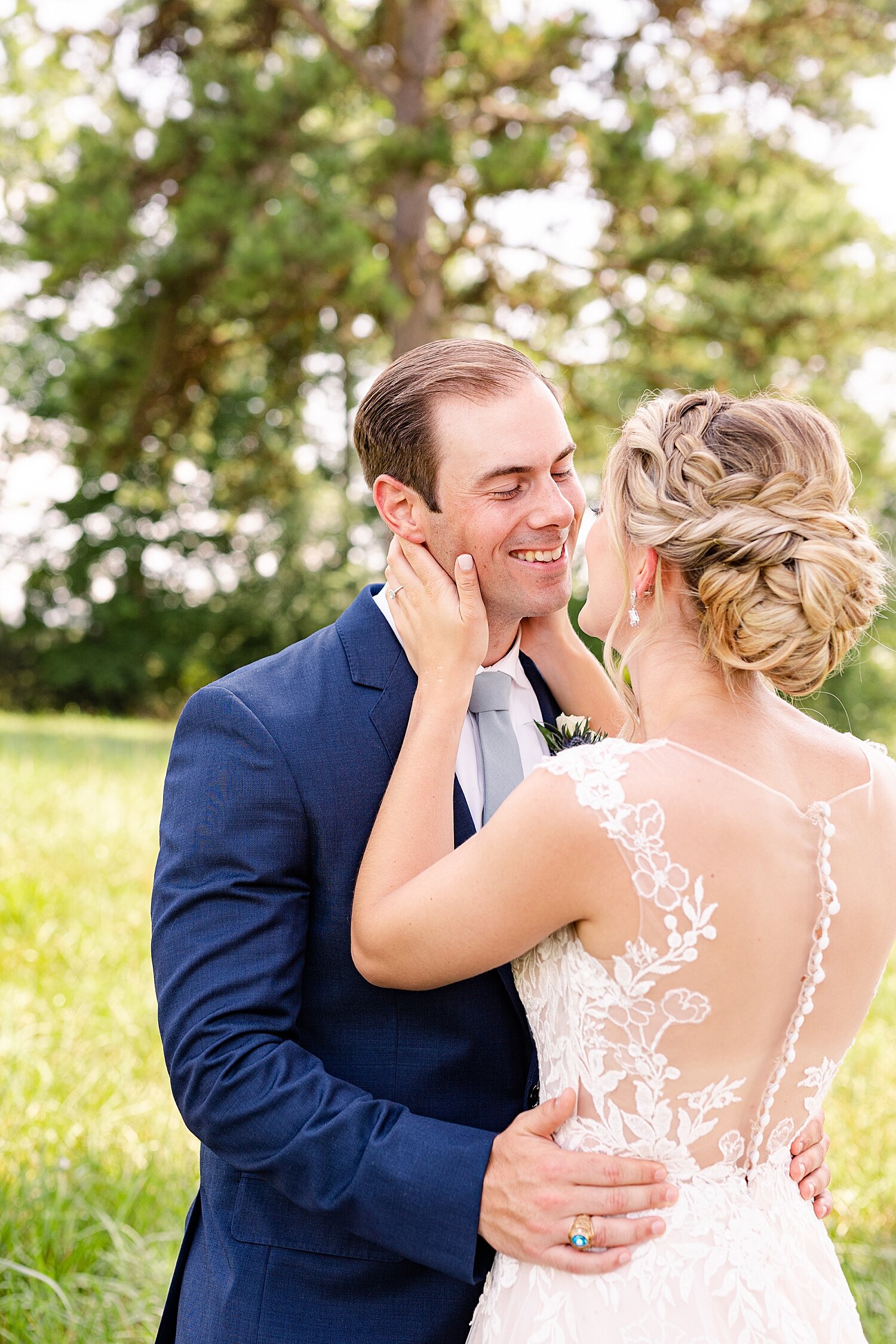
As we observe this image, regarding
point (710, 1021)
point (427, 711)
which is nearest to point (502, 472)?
point (427, 711)

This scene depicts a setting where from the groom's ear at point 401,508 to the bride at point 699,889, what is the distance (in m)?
0.62

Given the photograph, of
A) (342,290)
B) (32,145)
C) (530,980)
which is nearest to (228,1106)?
(530,980)

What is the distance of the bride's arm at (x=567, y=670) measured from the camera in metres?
2.79

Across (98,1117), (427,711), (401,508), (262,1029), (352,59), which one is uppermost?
(352,59)

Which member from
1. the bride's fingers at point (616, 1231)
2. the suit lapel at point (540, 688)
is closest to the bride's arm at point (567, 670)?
the suit lapel at point (540, 688)

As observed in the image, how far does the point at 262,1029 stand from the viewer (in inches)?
75.9

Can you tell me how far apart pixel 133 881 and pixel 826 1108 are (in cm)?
431

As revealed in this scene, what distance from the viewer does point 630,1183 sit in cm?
183

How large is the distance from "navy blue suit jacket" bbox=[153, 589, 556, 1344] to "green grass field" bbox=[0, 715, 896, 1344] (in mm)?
1635

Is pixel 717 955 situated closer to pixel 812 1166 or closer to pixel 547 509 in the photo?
pixel 812 1166

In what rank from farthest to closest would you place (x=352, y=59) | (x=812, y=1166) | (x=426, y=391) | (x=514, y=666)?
(x=352, y=59)
(x=514, y=666)
(x=426, y=391)
(x=812, y=1166)

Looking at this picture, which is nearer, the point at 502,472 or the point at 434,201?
the point at 502,472

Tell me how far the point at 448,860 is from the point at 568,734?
0.65m

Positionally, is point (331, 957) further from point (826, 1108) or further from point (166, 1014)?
point (826, 1108)
